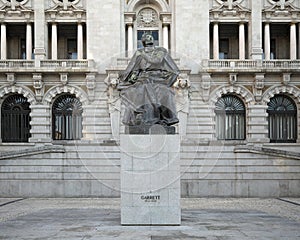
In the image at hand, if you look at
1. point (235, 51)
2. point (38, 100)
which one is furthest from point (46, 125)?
point (235, 51)

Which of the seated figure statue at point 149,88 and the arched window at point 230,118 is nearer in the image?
the seated figure statue at point 149,88

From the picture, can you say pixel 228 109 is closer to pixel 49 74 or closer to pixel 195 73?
pixel 195 73

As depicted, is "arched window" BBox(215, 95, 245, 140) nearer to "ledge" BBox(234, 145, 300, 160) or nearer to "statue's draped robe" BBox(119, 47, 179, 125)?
"ledge" BBox(234, 145, 300, 160)

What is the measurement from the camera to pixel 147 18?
52.0 meters

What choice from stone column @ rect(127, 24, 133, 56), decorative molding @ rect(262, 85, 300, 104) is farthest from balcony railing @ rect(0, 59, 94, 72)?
decorative molding @ rect(262, 85, 300, 104)

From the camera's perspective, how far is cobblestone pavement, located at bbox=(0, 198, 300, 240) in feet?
57.4

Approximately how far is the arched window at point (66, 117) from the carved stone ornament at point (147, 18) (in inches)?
367

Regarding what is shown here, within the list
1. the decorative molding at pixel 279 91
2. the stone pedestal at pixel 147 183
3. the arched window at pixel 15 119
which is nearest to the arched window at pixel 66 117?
the arched window at pixel 15 119

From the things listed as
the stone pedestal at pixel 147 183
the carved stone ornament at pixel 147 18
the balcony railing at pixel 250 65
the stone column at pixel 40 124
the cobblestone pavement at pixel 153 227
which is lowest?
the cobblestone pavement at pixel 153 227

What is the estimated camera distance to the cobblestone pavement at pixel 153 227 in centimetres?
1750

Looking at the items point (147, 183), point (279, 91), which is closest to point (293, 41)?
point (279, 91)

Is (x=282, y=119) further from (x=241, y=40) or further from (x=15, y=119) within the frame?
(x=15, y=119)

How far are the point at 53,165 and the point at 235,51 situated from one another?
25.1 m

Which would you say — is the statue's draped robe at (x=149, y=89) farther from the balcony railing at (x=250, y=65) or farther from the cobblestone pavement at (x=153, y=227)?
the balcony railing at (x=250, y=65)
